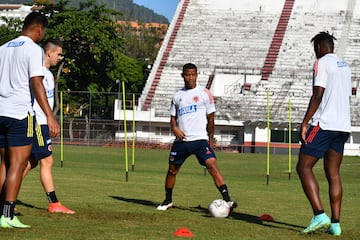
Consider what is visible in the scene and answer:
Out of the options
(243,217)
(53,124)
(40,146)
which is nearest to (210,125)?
(243,217)

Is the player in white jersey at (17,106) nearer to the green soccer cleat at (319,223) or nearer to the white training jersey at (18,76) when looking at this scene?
the white training jersey at (18,76)

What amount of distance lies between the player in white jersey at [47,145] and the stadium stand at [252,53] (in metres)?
43.8

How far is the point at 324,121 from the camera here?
10.5 metres

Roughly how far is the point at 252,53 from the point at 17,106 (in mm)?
55651

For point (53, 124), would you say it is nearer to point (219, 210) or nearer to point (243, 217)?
point (219, 210)

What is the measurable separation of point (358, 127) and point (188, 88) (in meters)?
43.2

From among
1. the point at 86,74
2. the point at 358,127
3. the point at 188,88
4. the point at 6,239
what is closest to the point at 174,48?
the point at 86,74

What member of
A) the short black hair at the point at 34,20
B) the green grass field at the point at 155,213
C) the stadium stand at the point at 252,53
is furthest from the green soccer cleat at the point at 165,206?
the stadium stand at the point at 252,53

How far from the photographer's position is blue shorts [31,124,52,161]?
11.6 metres

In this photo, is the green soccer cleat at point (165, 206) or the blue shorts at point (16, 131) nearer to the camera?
the blue shorts at point (16, 131)

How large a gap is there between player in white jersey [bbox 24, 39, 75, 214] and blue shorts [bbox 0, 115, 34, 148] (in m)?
1.52

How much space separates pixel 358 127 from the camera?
5522cm

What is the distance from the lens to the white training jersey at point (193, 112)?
1318cm

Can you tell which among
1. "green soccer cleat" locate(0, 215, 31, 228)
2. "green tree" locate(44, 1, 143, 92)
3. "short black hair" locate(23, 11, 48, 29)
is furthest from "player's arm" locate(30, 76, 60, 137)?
"green tree" locate(44, 1, 143, 92)
